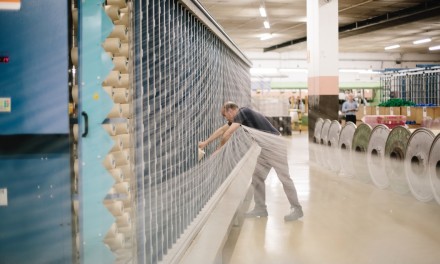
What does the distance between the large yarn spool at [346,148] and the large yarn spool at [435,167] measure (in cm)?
244

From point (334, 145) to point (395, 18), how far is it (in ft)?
25.5

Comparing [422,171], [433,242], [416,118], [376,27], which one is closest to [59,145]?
[433,242]

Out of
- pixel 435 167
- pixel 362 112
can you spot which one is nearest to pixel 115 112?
pixel 435 167

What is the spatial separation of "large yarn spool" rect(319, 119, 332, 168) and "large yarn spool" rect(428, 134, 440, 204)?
3591 millimetres

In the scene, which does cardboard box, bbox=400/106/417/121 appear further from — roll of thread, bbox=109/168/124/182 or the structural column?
roll of thread, bbox=109/168/124/182

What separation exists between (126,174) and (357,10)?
45.4 feet

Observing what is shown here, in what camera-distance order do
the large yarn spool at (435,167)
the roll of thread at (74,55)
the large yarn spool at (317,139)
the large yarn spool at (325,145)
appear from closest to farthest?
the roll of thread at (74,55)
the large yarn spool at (435,167)
the large yarn spool at (325,145)
the large yarn spool at (317,139)

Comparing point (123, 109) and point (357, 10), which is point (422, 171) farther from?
point (357, 10)

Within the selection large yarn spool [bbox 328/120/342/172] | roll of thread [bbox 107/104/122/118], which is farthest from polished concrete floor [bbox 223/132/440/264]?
roll of thread [bbox 107/104/122/118]

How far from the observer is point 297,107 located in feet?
73.4

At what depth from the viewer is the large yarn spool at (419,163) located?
6302mm

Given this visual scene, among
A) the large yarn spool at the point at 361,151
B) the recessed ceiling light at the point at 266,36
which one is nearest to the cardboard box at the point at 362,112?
the recessed ceiling light at the point at 266,36

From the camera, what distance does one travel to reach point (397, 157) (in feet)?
23.0

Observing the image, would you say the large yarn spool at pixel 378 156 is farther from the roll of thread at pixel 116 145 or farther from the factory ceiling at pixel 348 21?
the roll of thread at pixel 116 145
